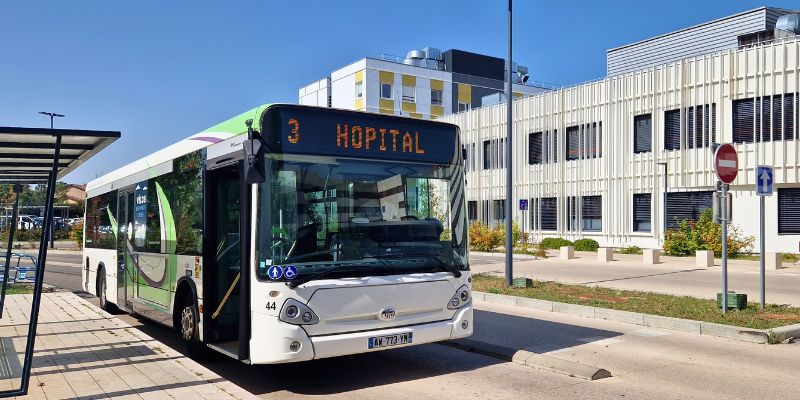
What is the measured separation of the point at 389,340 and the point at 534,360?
6.80ft

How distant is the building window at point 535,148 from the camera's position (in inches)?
1567

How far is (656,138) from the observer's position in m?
32.6

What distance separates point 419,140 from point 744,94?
85.5 feet

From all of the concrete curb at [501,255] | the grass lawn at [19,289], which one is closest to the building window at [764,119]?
the concrete curb at [501,255]

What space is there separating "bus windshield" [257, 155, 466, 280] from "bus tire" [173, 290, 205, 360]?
77.1 inches

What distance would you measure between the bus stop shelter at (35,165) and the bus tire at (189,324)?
1.71 meters

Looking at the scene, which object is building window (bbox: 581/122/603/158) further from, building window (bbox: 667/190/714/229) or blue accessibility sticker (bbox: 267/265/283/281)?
blue accessibility sticker (bbox: 267/265/283/281)

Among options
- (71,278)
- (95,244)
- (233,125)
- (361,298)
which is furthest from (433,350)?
(71,278)

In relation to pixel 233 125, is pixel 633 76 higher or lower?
higher

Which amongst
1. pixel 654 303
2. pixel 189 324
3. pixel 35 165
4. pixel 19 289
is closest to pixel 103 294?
pixel 189 324

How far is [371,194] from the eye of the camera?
7051 millimetres

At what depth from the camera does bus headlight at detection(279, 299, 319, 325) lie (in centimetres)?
636

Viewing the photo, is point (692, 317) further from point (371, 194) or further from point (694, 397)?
point (371, 194)

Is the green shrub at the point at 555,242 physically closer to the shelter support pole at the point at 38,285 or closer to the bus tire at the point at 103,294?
the bus tire at the point at 103,294
